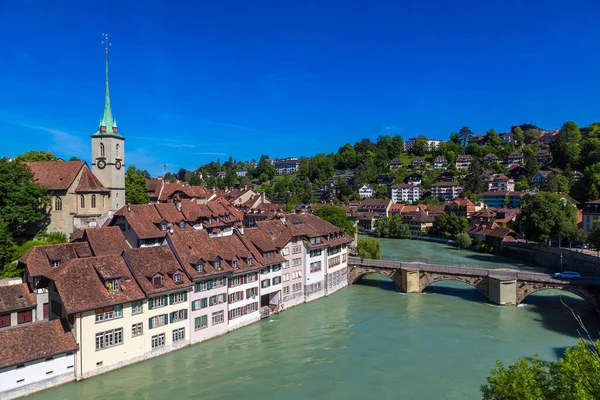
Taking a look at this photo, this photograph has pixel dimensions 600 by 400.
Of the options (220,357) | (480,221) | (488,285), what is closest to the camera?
(220,357)

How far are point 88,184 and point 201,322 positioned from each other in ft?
78.1

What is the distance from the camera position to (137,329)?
28.0 metres

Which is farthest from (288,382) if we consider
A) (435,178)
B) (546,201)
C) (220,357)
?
(435,178)

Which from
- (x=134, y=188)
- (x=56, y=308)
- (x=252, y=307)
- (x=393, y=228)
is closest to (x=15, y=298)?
(x=56, y=308)

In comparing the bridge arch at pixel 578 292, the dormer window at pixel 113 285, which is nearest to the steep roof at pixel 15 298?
the dormer window at pixel 113 285

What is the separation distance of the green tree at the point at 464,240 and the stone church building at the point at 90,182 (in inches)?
2402

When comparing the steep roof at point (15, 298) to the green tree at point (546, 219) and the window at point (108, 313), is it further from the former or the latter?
the green tree at point (546, 219)

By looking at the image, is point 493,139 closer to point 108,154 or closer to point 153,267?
point 108,154

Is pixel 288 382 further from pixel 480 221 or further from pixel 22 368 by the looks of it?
pixel 480 221

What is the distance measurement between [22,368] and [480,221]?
280 ft

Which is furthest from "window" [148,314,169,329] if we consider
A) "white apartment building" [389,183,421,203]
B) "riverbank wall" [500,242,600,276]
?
"white apartment building" [389,183,421,203]

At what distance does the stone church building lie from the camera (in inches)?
1777

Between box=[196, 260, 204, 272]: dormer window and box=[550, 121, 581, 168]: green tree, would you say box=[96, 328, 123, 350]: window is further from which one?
box=[550, 121, 581, 168]: green tree

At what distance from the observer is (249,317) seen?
1432 inches
